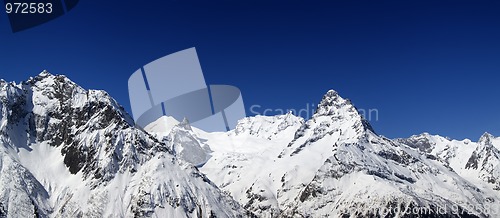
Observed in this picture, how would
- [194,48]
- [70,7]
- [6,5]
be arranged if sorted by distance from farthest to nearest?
[194,48] → [6,5] → [70,7]

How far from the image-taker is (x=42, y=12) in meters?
90.7

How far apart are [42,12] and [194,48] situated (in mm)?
53104

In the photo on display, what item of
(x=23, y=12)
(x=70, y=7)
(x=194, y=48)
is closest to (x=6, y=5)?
(x=23, y=12)

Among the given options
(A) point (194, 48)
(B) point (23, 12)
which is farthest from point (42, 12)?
(A) point (194, 48)

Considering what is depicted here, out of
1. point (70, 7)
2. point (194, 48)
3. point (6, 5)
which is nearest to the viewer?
point (70, 7)

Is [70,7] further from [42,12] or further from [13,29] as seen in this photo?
[13,29]

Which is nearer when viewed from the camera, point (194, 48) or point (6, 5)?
point (6, 5)

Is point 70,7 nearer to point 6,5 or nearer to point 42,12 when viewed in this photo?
point 42,12

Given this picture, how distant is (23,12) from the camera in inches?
3664

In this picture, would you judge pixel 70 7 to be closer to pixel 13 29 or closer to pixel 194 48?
pixel 13 29

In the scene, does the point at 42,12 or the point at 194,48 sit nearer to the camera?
the point at 42,12

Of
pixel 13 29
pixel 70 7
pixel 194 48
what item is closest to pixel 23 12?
pixel 13 29

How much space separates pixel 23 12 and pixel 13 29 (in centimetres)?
328

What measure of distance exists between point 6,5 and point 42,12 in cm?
994
